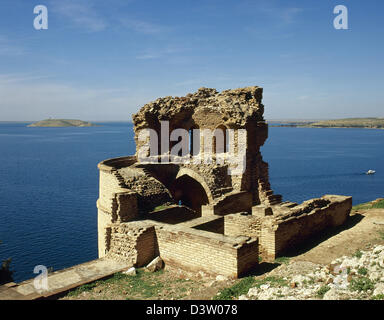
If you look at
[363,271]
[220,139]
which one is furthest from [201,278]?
[220,139]

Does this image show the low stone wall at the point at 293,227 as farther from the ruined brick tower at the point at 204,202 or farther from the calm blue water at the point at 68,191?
the calm blue water at the point at 68,191

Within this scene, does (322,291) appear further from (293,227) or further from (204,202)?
(204,202)

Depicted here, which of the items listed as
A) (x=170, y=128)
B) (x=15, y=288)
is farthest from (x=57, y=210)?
(x=15, y=288)

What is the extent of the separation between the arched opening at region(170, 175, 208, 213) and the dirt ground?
8.48m

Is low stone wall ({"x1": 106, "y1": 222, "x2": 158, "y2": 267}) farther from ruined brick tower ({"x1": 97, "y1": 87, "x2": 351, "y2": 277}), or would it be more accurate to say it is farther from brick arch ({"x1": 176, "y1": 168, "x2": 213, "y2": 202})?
brick arch ({"x1": 176, "y1": 168, "x2": 213, "y2": 202})

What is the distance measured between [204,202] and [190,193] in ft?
3.22

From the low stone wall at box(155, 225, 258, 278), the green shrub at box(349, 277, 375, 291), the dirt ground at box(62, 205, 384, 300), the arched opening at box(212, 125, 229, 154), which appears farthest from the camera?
the arched opening at box(212, 125, 229, 154)

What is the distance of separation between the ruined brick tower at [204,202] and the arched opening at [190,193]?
0.06 metres

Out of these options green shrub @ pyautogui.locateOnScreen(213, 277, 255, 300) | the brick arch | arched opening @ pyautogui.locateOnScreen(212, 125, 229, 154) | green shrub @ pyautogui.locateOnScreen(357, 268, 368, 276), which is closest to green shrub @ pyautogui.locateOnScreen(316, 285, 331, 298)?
green shrub @ pyautogui.locateOnScreen(357, 268, 368, 276)

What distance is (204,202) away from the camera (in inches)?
750

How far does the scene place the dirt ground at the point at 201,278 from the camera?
8.02 metres

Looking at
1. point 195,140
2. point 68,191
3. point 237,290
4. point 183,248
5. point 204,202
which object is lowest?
point 68,191

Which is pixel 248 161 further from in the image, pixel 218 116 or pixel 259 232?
pixel 259 232

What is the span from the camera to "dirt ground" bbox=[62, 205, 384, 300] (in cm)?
802
